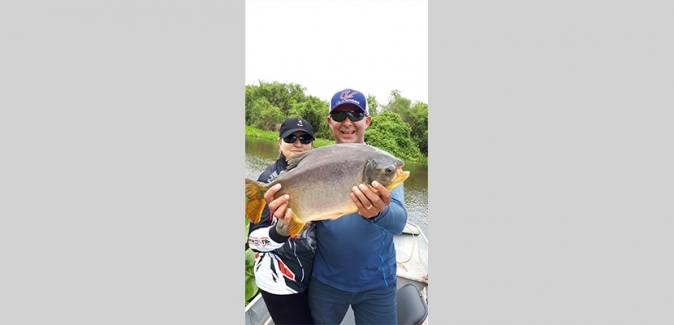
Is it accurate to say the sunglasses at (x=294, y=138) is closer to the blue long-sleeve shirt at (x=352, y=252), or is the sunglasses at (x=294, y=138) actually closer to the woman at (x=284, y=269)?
the woman at (x=284, y=269)

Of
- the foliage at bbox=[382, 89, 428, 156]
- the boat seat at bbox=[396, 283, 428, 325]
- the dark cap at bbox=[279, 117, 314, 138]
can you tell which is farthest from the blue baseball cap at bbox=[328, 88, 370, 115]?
the boat seat at bbox=[396, 283, 428, 325]

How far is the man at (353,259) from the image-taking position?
2.64 m

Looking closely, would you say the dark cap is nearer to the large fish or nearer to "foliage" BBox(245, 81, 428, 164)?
"foliage" BBox(245, 81, 428, 164)

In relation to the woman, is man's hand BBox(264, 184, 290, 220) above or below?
above

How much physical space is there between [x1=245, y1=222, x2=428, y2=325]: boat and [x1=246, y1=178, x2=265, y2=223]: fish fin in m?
1.69

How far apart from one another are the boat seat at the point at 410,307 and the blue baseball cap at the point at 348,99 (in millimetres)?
2064

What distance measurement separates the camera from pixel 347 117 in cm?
282

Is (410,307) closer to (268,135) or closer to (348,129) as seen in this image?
(348,129)

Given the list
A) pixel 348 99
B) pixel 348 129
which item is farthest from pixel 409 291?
pixel 348 99

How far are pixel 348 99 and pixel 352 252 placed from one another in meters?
1.21

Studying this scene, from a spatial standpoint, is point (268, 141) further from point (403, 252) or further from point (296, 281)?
point (403, 252)

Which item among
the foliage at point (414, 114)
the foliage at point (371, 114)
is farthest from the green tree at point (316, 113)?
the foliage at point (414, 114)

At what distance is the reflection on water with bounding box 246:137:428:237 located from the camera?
3.38 m

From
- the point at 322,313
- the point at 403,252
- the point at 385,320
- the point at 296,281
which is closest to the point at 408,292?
the point at 385,320
